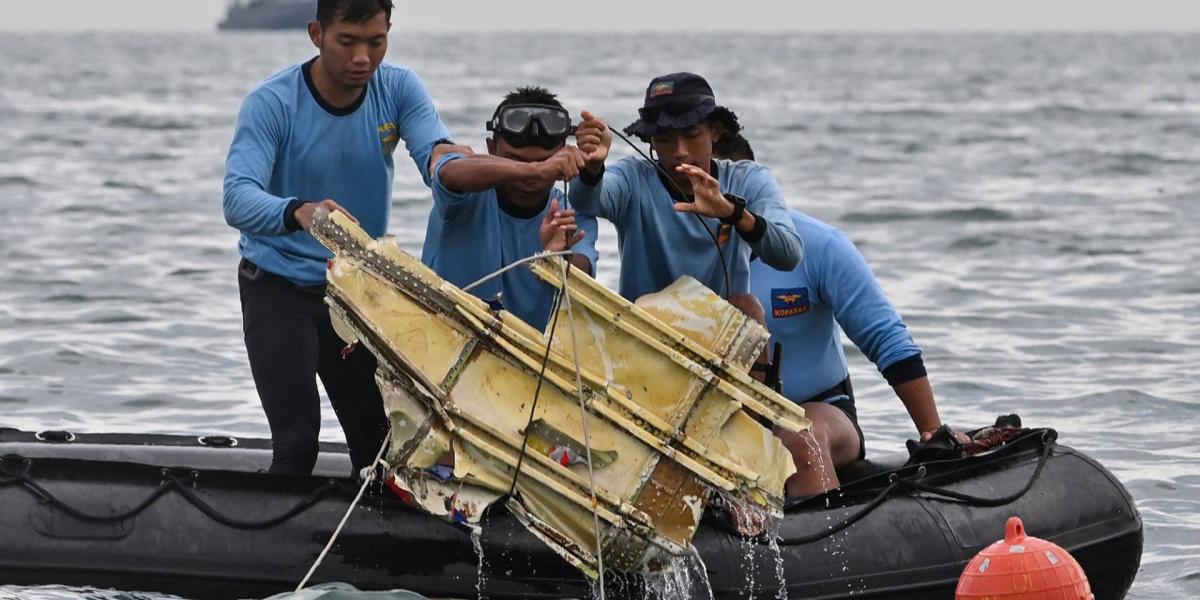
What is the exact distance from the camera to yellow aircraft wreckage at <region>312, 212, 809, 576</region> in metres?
5.92

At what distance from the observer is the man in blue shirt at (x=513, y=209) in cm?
597

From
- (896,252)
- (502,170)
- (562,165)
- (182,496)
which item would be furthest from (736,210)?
→ (896,252)

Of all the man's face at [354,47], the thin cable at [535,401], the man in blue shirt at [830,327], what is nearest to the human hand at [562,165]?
the thin cable at [535,401]

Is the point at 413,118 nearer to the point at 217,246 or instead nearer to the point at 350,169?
the point at 350,169

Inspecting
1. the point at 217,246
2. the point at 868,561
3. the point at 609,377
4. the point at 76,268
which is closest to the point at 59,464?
the point at 609,377

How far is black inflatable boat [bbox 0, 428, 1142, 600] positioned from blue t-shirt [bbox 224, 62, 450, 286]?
0.79m

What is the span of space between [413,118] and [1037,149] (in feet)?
83.6

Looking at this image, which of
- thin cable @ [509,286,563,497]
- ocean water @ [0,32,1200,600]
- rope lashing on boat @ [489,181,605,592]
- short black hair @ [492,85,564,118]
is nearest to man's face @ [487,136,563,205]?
short black hair @ [492,85,564,118]

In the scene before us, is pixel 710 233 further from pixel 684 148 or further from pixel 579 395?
pixel 579 395

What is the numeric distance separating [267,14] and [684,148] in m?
134

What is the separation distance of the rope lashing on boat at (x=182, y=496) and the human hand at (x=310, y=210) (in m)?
1.07

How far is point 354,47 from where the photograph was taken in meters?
6.34

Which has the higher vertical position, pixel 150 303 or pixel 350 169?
pixel 350 169

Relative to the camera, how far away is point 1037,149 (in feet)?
102
